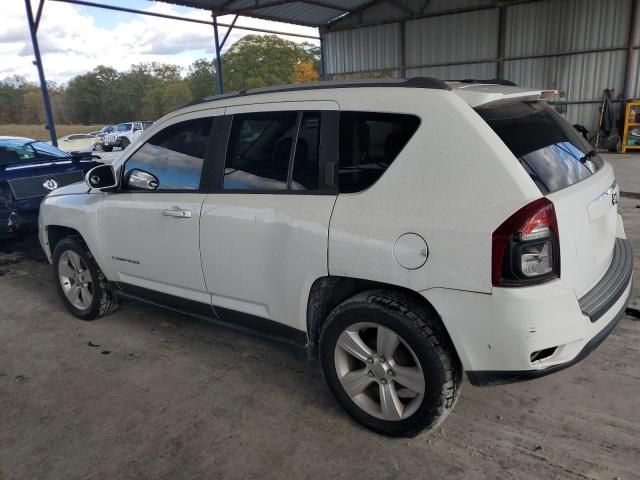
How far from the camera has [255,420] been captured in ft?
9.37

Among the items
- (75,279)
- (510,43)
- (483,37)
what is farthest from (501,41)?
(75,279)

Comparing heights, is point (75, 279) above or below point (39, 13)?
below

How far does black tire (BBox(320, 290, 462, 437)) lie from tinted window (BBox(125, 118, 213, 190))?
1375 mm

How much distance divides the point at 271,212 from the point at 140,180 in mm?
1302

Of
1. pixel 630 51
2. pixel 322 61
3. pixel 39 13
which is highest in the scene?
pixel 39 13

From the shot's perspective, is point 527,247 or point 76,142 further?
point 76,142

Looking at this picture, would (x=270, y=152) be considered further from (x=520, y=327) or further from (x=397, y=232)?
(x=520, y=327)

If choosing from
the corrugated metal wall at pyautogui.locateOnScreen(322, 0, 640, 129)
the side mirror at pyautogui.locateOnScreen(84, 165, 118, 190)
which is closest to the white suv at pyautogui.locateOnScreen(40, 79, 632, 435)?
the side mirror at pyautogui.locateOnScreen(84, 165, 118, 190)

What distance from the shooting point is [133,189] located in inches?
141

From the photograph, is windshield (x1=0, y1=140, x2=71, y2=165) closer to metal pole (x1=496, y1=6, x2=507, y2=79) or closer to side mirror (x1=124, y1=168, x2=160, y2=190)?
side mirror (x1=124, y1=168, x2=160, y2=190)

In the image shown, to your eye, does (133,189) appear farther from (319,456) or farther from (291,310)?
(319,456)

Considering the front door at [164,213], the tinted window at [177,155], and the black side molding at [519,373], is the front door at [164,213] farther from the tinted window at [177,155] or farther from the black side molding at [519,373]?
the black side molding at [519,373]

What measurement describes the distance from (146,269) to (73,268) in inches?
46.0

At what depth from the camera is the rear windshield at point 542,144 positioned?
7.22 ft
